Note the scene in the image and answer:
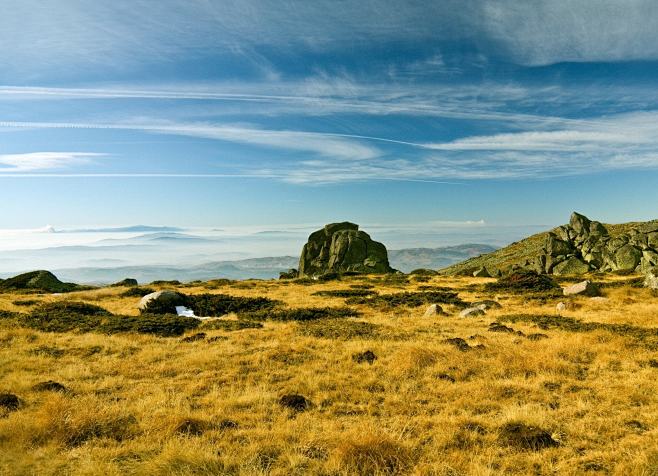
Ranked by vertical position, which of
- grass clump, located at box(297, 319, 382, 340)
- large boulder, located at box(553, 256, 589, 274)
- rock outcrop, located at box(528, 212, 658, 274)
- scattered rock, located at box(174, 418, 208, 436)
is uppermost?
rock outcrop, located at box(528, 212, 658, 274)

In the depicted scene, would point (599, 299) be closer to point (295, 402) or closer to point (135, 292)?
point (295, 402)

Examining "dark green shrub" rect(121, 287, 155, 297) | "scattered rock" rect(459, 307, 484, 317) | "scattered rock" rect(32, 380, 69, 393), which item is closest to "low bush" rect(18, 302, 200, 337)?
"scattered rock" rect(32, 380, 69, 393)

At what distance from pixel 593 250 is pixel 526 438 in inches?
2056

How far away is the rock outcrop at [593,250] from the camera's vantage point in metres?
45.9

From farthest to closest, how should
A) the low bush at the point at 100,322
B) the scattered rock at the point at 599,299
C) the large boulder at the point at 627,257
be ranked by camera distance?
the large boulder at the point at 627,257
the scattered rock at the point at 599,299
the low bush at the point at 100,322

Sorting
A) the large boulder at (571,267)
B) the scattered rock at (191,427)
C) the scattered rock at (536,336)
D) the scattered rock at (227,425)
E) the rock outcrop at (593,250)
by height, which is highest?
the rock outcrop at (593,250)

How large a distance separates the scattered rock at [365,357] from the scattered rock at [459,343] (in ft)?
10.5

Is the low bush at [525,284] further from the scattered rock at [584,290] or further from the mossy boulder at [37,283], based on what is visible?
the mossy boulder at [37,283]

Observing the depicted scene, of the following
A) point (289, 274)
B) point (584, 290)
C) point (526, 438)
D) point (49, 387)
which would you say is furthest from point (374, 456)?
point (289, 274)

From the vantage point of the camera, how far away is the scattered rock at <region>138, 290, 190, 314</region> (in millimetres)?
24706

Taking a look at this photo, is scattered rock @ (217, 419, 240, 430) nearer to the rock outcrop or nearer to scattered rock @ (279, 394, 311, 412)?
scattered rock @ (279, 394, 311, 412)

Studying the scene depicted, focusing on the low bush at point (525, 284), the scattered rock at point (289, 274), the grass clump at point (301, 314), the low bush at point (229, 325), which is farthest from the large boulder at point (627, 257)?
the low bush at point (229, 325)

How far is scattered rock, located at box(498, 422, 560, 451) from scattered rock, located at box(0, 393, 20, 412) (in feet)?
34.3

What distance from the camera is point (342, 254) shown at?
63.2 m
